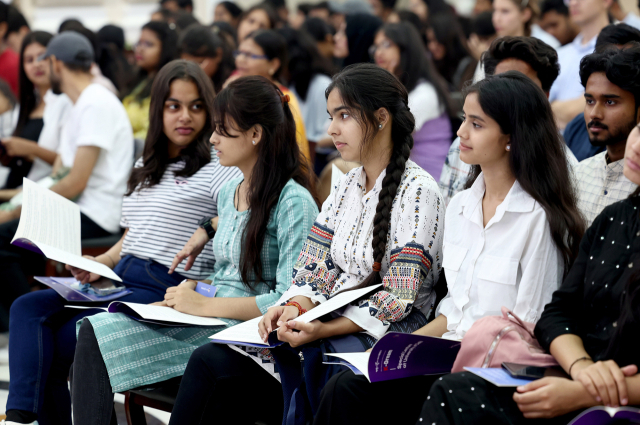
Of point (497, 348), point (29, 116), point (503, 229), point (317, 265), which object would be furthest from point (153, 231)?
point (29, 116)

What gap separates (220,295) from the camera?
225cm

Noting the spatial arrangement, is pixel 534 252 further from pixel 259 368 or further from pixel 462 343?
pixel 259 368

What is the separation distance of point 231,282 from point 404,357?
2.79 feet

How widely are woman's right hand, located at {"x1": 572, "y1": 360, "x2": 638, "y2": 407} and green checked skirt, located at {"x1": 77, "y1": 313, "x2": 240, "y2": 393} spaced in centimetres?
112

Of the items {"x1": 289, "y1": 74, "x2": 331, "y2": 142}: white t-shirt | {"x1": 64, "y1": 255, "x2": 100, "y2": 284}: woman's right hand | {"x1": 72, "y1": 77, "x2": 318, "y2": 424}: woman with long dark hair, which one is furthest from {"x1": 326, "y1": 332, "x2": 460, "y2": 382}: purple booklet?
{"x1": 289, "y1": 74, "x2": 331, "y2": 142}: white t-shirt

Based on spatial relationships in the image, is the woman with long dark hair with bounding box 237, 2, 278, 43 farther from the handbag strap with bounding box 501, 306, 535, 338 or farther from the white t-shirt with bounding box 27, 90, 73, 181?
the handbag strap with bounding box 501, 306, 535, 338

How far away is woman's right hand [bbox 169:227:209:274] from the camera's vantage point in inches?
93.4

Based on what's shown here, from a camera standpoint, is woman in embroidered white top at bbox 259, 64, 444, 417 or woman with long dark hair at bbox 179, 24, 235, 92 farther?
woman with long dark hair at bbox 179, 24, 235, 92

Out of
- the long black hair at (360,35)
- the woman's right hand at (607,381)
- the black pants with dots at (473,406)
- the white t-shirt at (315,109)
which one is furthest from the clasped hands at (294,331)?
the long black hair at (360,35)

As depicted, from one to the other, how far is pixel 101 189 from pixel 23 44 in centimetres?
160

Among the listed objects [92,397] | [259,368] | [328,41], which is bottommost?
[92,397]

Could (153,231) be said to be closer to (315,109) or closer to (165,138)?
(165,138)

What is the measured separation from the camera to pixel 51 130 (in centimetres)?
387

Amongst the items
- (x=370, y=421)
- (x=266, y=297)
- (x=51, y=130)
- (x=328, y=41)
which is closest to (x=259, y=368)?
(x=266, y=297)
